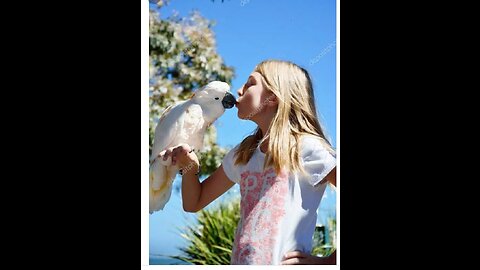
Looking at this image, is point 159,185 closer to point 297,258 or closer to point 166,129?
point 166,129

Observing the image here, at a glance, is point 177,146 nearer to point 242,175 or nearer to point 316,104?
point 242,175

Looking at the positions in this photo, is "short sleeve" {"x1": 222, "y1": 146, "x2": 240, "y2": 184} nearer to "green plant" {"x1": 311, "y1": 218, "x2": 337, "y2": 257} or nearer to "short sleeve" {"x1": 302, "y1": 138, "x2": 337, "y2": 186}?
"short sleeve" {"x1": 302, "y1": 138, "x2": 337, "y2": 186}

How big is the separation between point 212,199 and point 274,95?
1.76ft

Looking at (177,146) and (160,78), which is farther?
(160,78)

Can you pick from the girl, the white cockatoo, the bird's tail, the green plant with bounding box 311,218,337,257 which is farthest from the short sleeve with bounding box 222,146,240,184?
the green plant with bounding box 311,218,337,257

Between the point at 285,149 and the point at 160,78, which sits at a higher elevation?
the point at 160,78

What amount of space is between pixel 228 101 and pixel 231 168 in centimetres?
29

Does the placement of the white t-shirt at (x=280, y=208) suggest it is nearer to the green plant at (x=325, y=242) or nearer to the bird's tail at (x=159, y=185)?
the green plant at (x=325, y=242)

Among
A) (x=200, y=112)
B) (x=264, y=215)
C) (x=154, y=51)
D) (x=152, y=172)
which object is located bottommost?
(x=264, y=215)

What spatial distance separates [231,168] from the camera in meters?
2.95

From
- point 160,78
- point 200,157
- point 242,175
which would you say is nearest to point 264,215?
point 242,175

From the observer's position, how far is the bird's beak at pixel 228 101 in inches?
116

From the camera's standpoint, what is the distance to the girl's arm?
292 centimetres
